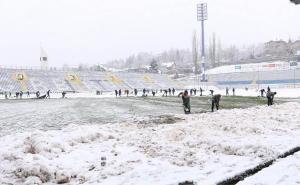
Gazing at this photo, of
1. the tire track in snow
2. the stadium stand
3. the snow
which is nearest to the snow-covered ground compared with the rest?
the snow

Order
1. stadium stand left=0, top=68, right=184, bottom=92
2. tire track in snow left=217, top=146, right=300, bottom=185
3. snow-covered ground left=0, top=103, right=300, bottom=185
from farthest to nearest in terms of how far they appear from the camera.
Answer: stadium stand left=0, top=68, right=184, bottom=92 < snow-covered ground left=0, top=103, right=300, bottom=185 < tire track in snow left=217, top=146, right=300, bottom=185

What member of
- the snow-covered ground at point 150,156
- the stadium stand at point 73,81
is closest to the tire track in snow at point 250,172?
the snow-covered ground at point 150,156

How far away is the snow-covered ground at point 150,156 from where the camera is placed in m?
7.74

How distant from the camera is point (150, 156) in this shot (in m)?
9.77

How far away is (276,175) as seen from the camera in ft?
23.5

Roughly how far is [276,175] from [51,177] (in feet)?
13.7

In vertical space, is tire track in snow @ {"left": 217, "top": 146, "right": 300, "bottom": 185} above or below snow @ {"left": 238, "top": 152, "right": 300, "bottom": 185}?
below

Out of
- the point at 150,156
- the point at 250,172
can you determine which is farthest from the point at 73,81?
the point at 250,172

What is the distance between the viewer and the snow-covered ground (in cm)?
774

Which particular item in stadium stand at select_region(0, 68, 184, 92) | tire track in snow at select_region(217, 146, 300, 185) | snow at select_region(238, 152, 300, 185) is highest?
stadium stand at select_region(0, 68, 184, 92)

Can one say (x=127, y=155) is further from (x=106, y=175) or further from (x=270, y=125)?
(x=270, y=125)

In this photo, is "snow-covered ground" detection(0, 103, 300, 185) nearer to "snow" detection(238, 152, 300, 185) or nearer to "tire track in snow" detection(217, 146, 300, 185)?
"snow" detection(238, 152, 300, 185)

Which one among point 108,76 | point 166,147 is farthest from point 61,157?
point 108,76

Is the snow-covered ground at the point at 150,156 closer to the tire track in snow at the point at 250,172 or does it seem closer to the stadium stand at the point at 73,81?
the tire track in snow at the point at 250,172
